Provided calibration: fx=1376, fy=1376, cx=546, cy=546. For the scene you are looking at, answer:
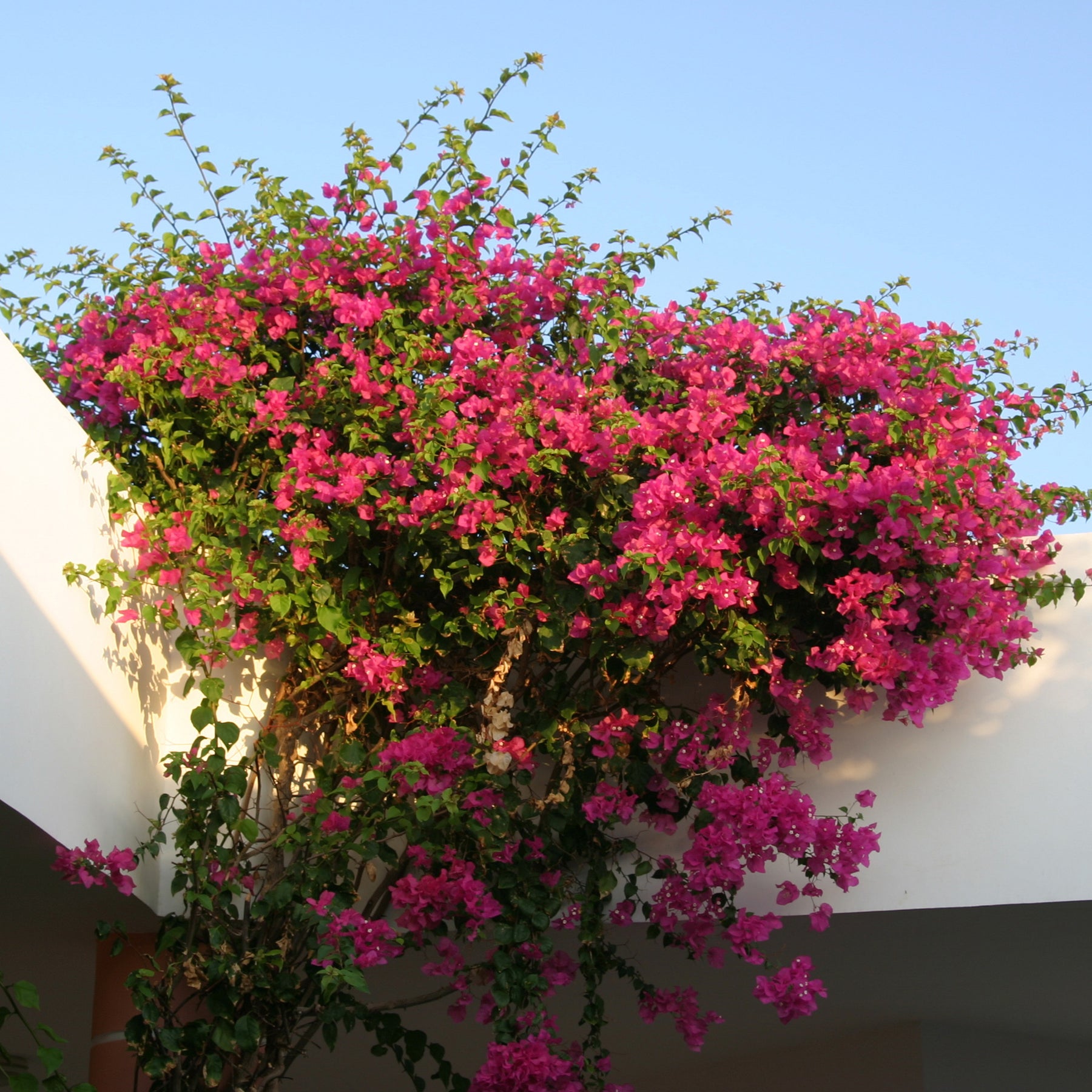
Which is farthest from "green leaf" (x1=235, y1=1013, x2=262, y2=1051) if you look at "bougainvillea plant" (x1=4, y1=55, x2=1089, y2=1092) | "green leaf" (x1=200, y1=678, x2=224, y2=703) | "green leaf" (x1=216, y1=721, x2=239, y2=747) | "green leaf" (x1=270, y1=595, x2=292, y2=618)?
"green leaf" (x1=270, y1=595, x2=292, y2=618)

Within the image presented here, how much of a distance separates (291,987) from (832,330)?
2.32 m

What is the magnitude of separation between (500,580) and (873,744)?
1213 millimetres

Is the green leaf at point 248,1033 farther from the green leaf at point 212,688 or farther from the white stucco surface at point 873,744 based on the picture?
the green leaf at point 212,688

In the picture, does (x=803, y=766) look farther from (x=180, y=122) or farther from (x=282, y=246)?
(x=180, y=122)

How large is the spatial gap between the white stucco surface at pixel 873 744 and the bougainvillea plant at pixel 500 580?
4.2 inches

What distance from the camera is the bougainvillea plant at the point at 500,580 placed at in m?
3.45

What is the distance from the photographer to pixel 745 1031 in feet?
17.1

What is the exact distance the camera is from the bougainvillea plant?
3.45 m

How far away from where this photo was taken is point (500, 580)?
3.64 meters

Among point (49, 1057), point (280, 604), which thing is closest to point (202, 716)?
point (280, 604)

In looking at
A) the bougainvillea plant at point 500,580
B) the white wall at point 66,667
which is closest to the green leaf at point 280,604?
the bougainvillea plant at point 500,580

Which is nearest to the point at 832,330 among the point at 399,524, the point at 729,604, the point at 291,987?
the point at 729,604

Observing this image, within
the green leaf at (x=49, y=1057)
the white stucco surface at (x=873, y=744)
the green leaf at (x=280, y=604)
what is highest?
the green leaf at (x=280, y=604)

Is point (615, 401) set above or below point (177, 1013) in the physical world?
above
